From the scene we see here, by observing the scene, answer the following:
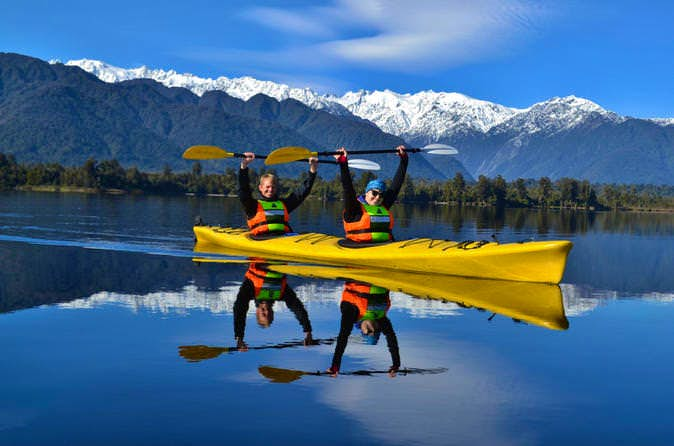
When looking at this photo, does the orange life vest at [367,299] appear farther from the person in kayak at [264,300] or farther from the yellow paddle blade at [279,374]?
the yellow paddle blade at [279,374]

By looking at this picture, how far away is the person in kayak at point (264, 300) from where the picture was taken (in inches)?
413

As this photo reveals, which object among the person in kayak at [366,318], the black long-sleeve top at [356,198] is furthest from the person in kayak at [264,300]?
the black long-sleeve top at [356,198]

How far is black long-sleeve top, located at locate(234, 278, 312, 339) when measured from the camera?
Result: 10555 millimetres

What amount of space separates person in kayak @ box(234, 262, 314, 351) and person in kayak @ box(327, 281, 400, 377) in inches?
25.9

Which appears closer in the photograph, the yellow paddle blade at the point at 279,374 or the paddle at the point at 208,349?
the yellow paddle blade at the point at 279,374

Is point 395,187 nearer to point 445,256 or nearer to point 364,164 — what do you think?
point 445,256

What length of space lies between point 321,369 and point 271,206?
13.2 metres

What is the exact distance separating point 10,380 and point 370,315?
5938 mm

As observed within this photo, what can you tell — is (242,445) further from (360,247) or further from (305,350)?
(360,247)

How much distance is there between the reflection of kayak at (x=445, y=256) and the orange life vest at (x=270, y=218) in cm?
60

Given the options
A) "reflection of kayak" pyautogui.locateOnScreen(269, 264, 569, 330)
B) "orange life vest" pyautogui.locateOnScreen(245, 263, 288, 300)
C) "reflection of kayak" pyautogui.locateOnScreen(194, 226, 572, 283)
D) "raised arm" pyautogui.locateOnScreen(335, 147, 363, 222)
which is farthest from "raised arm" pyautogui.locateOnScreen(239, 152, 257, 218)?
"raised arm" pyautogui.locateOnScreen(335, 147, 363, 222)

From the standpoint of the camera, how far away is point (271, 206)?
21047 millimetres

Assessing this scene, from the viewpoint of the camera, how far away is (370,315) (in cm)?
1168

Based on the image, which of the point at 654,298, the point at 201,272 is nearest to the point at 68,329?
the point at 201,272
